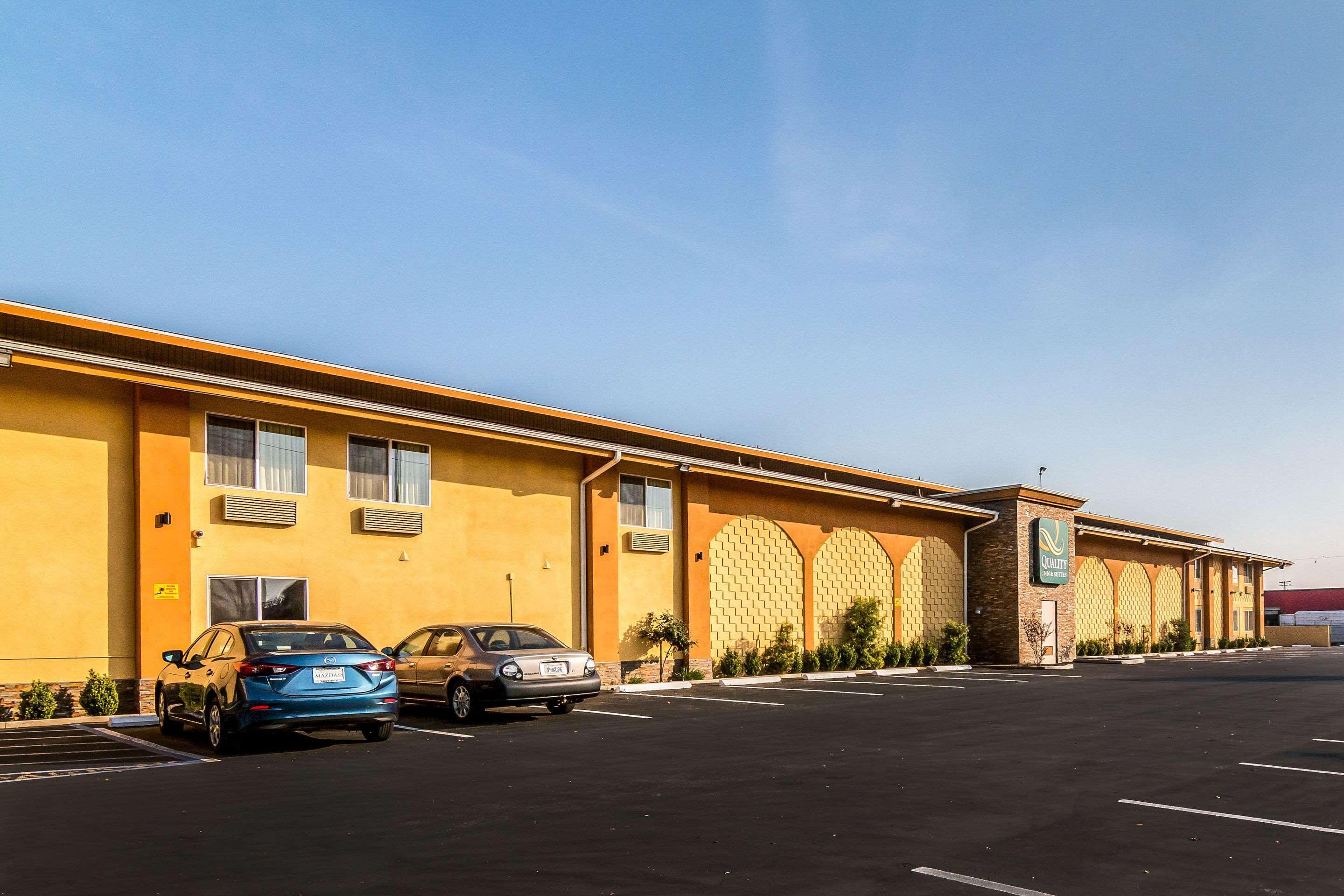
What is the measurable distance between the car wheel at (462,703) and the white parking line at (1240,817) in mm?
8513

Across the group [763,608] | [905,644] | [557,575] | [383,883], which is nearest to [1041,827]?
[383,883]

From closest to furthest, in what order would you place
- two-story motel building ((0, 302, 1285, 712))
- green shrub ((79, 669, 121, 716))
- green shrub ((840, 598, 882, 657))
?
green shrub ((79, 669, 121, 716)) < two-story motel building ((0, 302, 1285, 712)) < green shrub ((840, 598, 882, 657))

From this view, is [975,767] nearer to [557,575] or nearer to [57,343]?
[557,575]

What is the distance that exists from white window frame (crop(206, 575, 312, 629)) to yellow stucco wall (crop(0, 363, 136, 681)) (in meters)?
1.00

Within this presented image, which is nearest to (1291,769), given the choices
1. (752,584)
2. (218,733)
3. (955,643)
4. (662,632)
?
(218,733)

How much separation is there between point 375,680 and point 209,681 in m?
1.84

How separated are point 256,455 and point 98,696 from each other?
13.5 ft

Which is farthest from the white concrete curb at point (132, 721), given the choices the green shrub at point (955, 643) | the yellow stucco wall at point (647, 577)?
the green shrub at point (955, 643)

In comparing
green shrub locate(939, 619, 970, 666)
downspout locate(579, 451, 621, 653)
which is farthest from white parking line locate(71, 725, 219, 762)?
green shrub locate(939, 619, 970, 666)

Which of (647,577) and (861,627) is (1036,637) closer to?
(861,627)

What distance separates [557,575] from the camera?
2011 cm

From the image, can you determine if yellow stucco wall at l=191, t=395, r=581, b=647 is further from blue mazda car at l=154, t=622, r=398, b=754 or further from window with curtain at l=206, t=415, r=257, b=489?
blue mazda car at l=154, t=622, r=398, b=754

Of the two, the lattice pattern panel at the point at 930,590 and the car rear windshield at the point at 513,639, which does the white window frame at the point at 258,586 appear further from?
the lattice pattern panel at the point at 930,590

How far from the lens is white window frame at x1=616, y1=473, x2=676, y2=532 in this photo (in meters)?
21.4
